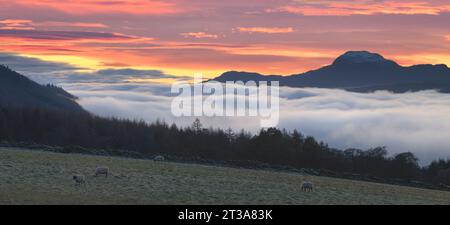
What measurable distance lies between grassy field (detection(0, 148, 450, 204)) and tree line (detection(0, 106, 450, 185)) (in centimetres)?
3602

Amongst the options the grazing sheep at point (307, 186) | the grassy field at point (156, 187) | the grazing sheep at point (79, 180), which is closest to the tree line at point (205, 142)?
the grassy field at point (156, 187)

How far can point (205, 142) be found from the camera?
431 feet

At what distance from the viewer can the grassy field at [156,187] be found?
37353 millimetres

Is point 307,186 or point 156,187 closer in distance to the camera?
point 156,187

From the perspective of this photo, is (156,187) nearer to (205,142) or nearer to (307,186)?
(307,186)

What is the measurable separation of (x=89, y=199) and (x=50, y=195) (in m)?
1.99

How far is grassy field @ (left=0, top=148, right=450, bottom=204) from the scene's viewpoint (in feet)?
123

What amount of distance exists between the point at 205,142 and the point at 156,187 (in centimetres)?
8838

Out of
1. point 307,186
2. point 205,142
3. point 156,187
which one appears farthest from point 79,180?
point 205,142

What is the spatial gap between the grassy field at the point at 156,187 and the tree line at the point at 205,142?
36.0 meters

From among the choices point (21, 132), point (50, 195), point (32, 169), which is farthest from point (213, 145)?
point (50, 195)

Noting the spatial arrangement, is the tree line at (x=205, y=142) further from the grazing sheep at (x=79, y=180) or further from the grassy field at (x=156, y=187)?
the grazing sheep at (x=79, y=180)
